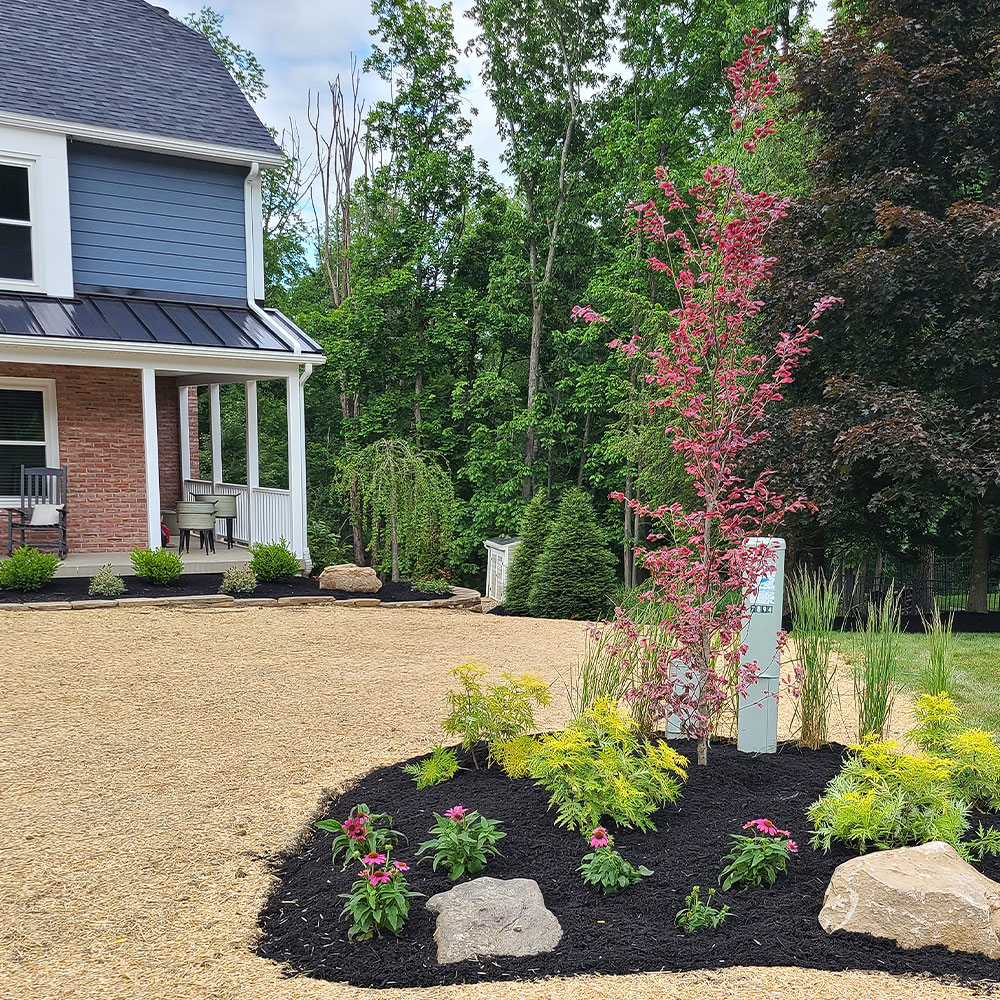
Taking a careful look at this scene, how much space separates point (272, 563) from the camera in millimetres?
10484

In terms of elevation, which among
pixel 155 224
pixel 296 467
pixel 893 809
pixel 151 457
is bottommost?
pixel 893 809

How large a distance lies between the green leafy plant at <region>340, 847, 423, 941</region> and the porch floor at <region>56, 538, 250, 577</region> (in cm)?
829

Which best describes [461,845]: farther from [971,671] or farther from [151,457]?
[151,457]

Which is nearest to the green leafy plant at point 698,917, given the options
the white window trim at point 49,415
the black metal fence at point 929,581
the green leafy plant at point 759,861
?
the green leafy plant at point 759,861

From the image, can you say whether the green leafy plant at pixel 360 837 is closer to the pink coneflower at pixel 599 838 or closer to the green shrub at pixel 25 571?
the pink coneflower at pixel 599 838

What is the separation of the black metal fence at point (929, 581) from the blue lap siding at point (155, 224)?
35.6ft

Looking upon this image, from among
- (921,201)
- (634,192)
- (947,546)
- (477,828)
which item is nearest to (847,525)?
(947,546)

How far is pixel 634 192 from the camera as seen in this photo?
17219 mm

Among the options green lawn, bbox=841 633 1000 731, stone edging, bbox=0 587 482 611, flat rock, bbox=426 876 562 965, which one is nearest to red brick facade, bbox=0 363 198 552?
stone edging, bbox=0 587 482 611

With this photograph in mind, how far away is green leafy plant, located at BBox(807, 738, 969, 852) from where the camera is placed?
3342mm

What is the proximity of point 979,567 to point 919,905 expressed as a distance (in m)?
9.87

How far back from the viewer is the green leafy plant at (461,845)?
10.9ft

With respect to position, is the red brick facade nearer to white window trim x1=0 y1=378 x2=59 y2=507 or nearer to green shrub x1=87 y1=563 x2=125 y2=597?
white window trim x1=0 y1=378 x2=59 y2=507

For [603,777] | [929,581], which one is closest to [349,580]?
[603,777]
